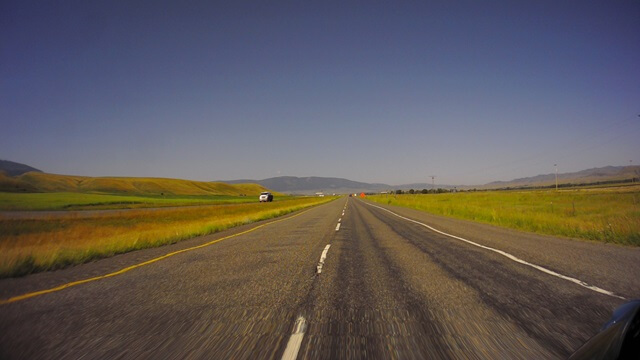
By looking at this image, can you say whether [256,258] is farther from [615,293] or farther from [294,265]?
[615,293]

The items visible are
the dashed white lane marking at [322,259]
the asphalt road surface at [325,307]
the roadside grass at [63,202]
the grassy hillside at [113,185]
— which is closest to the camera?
the asphalt road surface at [325,307]

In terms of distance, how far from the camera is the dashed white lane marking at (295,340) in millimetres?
2746

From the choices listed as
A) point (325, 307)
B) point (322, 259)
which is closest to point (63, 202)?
point (322, 259)

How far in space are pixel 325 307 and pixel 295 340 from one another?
101 cm

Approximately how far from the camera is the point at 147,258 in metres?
7.93

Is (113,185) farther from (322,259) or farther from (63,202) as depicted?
(322,259)

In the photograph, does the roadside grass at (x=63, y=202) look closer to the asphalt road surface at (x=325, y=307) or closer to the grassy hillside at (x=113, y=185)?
the grassy hillside at (x=113, y=185)

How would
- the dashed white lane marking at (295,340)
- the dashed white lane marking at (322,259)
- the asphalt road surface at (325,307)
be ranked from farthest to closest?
the dashed white lane marking at (322,259) → the asphalt road surface at (325,307) → the dashed white lane marking at (295,340)

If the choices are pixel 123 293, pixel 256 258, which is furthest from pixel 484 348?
pixel 256 258

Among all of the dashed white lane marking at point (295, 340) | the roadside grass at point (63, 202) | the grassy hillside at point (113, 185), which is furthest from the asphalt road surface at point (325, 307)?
the grassy hillside at point (113, 185)

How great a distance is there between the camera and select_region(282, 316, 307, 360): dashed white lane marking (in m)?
2.75

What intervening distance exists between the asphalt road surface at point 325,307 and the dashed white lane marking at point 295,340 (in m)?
0.01

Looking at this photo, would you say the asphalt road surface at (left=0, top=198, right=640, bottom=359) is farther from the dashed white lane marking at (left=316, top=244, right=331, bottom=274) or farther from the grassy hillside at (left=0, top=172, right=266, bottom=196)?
the grassy hillside at (left=0, top=172, right=266, bottom=196)

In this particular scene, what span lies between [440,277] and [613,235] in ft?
27.7
